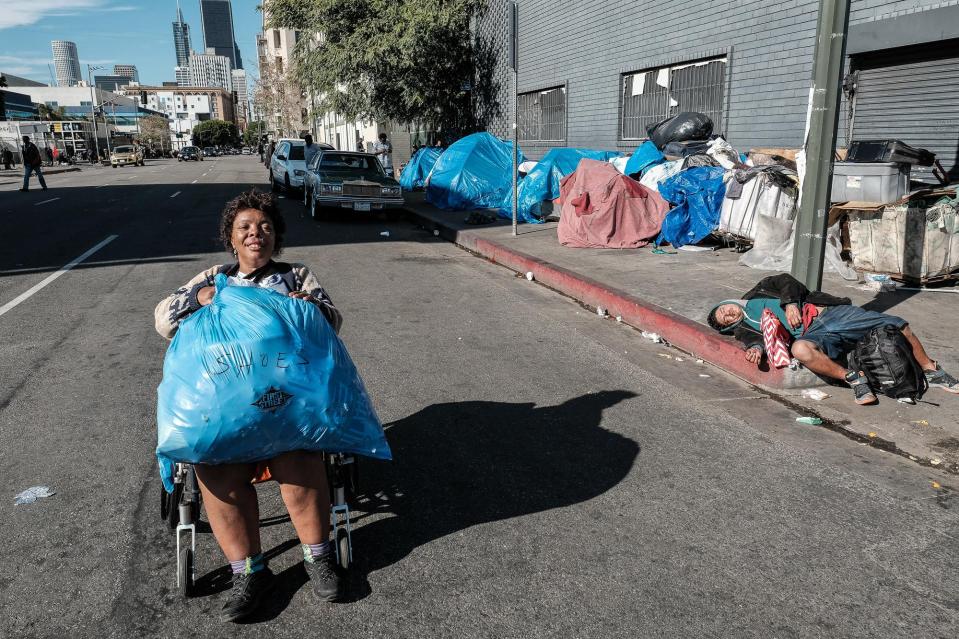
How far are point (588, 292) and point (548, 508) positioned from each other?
16.3 ft

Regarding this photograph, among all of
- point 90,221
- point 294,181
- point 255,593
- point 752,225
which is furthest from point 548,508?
point 294,181

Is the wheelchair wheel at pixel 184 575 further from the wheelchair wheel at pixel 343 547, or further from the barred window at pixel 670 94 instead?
the barred window at pixel 670 94

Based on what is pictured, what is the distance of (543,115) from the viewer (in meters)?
19.2

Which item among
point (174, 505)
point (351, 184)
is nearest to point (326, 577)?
point (174, 505)

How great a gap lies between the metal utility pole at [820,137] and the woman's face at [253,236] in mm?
4508

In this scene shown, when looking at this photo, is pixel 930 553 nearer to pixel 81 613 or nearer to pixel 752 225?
pixel 81 613

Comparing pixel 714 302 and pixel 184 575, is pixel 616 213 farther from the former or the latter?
pixel 184 575

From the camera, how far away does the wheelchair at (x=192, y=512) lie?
2777 millimetres

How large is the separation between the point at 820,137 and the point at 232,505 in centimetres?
521

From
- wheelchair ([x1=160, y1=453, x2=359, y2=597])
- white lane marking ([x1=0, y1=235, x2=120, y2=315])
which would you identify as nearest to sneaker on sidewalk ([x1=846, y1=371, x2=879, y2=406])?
wheelchair ([x1=160, y1=453, x2=359, y2=597])

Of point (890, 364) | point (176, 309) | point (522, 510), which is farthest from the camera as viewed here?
point (890, 364)

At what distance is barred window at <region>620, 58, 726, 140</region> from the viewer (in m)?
12.6

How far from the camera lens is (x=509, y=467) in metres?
3.89

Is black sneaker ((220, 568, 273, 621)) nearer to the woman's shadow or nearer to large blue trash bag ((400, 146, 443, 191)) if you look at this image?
the woman's shadow
